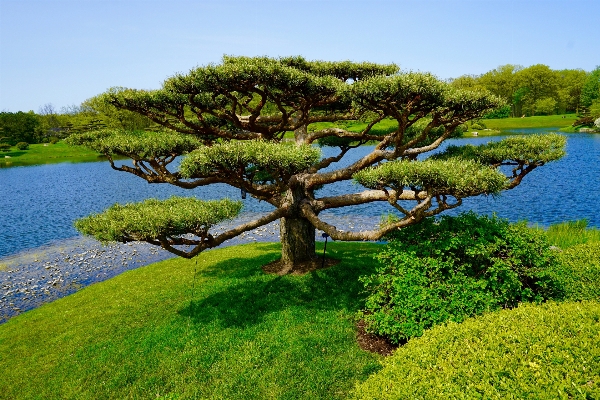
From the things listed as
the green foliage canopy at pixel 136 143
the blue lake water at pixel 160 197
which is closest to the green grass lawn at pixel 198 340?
the green foliage canopy at pixel 136 143

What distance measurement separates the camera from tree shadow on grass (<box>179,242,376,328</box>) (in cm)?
1193

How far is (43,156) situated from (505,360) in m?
103

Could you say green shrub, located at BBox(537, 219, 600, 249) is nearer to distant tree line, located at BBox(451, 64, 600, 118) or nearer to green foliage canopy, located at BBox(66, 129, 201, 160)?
green foliage canopy, located at BBox(66, 129, 201, 160)

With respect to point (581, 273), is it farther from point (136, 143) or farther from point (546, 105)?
point (546, 105)

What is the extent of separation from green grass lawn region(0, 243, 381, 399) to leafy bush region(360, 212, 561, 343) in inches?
58.3

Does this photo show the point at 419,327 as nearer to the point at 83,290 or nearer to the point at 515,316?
the point at 515,316

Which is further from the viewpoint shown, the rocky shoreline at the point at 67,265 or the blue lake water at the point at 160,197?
the blue lake water at the point at 160,197

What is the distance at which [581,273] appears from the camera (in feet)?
33.2

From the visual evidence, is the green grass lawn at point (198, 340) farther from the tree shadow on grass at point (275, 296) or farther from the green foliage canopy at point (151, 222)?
the green foliage canopy at point (151, 222)

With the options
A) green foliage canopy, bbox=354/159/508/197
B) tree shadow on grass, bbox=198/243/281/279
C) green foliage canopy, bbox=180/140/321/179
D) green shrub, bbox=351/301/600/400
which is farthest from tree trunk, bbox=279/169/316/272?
green shrub, bbox=351/301/600/400

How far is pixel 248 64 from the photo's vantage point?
1023 cm

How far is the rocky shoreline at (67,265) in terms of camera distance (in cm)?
1720

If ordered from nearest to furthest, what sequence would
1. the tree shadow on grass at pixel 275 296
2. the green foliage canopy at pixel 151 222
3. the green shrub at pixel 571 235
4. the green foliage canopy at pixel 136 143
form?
the green foliage canopy at pixel 151 222 < the green foliage canopy at pixel 136 143 < the tree shadow on grass at pixel 275 296 < the green shrub at pixel 571 235

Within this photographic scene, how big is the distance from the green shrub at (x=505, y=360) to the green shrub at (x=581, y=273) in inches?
122
